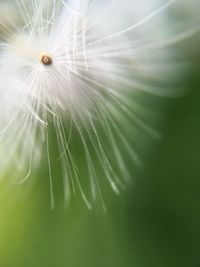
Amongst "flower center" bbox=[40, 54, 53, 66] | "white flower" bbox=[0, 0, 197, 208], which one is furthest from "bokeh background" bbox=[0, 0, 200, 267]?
"flower center" bbox=[40, 54, 53, 66]

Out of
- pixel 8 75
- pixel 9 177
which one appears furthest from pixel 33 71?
pixel 9 177

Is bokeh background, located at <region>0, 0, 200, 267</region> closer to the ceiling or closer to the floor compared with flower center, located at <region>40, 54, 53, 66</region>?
closer to the floor

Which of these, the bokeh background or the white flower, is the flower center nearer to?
the white flower

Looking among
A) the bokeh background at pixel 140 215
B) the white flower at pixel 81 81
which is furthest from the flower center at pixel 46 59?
the bokeh background at pixel 140 215

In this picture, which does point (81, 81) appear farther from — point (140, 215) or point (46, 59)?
point (140, 215)

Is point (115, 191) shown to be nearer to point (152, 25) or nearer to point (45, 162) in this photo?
point (45, 162)
